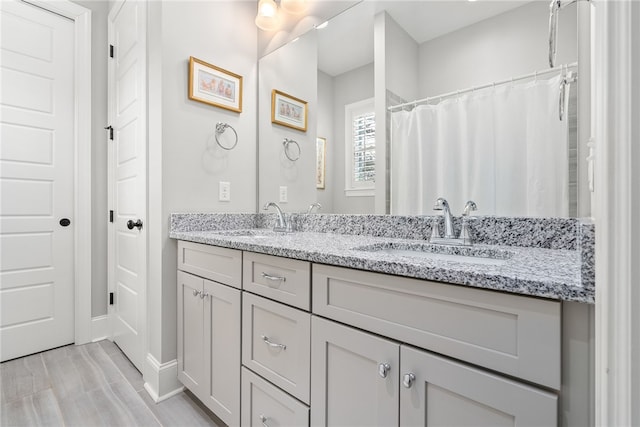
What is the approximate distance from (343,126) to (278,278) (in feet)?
3.02

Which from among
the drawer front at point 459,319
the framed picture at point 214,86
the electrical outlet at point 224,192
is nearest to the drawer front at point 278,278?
the drawer front at point 459,319

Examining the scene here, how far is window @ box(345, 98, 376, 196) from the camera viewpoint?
151 centimetres

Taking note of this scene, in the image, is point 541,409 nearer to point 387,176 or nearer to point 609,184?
point 609,184

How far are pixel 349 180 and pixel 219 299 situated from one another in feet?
2.77

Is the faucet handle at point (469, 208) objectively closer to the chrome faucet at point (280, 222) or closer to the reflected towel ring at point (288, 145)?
the chrome faucet at point (280, 222)

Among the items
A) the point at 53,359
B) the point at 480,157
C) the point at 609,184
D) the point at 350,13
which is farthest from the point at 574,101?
the point at 53,359

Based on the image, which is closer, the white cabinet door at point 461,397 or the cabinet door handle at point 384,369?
the white cabinet door at point 461,397

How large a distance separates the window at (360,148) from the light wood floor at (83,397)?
1296mm

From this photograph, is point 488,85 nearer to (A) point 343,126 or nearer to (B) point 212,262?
(A) point 343,126

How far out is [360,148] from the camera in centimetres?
154

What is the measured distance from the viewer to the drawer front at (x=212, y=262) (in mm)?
1252

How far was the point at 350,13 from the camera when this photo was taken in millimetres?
1611

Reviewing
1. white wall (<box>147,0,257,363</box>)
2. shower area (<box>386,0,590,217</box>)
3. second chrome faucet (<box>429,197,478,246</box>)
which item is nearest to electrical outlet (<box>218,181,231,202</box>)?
white wall (<box>147,0,257,363</box>)

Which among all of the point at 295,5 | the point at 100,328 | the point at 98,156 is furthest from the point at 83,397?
the point at 295,5
